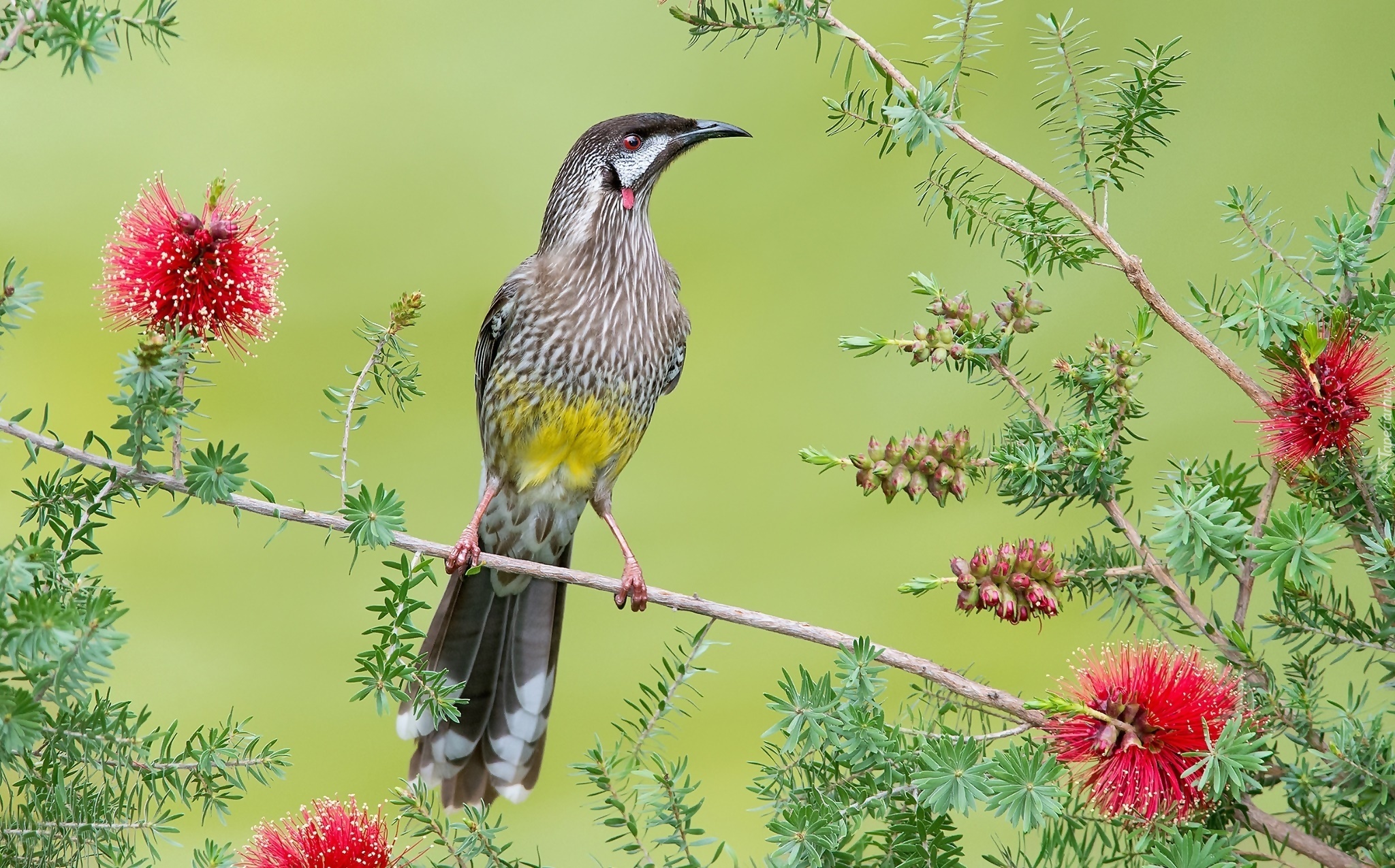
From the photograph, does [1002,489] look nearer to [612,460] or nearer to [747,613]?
[747,613]

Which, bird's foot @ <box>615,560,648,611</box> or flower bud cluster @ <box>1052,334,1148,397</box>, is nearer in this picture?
flower bud cluster @ <box>1052,334,1148,397</box>

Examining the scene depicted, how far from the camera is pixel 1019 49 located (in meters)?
1.74

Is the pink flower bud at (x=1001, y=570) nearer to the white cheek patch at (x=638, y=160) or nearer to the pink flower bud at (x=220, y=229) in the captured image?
the pink flower bud at (x=220, y=229)

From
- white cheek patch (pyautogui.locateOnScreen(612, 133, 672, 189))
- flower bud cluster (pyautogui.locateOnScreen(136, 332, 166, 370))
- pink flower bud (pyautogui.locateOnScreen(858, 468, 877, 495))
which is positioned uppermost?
white cheek patch (pyautogui.locateOnScreen(612, 133, 672, 189))

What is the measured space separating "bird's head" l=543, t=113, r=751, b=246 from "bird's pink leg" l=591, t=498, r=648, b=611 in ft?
1.12

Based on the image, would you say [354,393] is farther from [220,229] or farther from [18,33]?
[18,33]

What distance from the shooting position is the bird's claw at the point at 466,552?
121 cm

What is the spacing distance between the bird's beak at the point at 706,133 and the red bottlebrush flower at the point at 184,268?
67 centimetres

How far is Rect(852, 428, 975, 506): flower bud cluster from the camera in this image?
81cm

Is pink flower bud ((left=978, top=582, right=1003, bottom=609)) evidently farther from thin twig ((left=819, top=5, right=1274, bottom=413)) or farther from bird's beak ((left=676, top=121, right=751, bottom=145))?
bird's beak ((left=676, top=121, right=751, bottom=145))

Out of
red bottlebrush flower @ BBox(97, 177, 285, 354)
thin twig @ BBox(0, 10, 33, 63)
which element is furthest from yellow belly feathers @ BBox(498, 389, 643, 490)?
thin twig @ BBox(0, 10, 33, 63)

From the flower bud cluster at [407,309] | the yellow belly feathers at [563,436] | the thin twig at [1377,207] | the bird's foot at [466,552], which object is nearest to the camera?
the thin twig at [1377,207]

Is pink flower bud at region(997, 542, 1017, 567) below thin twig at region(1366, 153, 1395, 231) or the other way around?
below

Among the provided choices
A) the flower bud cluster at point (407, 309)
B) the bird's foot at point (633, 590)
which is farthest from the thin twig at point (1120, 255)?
the bird's foot at point (633, 590)
